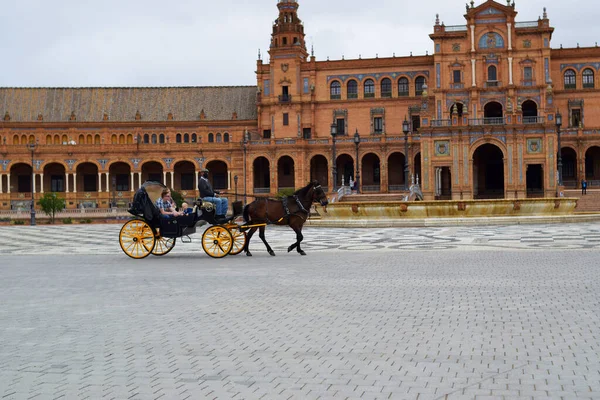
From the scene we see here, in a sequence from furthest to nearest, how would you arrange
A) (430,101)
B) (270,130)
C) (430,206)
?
(270,130), (430,101), (430,206)

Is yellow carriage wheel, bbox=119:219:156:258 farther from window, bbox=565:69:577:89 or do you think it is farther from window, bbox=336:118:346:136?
window, bbox=565:69:577:89

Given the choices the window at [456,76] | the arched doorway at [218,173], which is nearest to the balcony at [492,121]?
the window at [456,76]

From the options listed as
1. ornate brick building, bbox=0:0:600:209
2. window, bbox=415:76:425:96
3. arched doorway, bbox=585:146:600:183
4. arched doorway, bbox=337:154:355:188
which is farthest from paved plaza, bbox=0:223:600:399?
window, bbox=415:76:425:96

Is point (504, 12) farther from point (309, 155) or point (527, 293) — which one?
point (527, 293)

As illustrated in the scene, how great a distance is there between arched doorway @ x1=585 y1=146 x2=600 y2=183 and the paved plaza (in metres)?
56.3

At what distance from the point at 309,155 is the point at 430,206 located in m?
39.2

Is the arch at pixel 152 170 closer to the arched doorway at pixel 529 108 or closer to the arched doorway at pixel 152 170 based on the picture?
the arched doorway at pixel 152 170

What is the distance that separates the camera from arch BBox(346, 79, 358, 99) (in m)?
74.6

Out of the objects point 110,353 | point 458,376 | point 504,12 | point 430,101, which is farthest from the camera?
point 430,101

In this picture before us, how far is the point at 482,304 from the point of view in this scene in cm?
999

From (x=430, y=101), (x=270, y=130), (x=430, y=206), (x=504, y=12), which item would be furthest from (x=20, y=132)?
(x=430, y=206)

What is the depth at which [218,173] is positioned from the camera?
76.6m

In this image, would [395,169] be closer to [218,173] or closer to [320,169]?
[320,169]

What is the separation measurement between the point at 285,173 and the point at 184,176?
11428 millimetres
